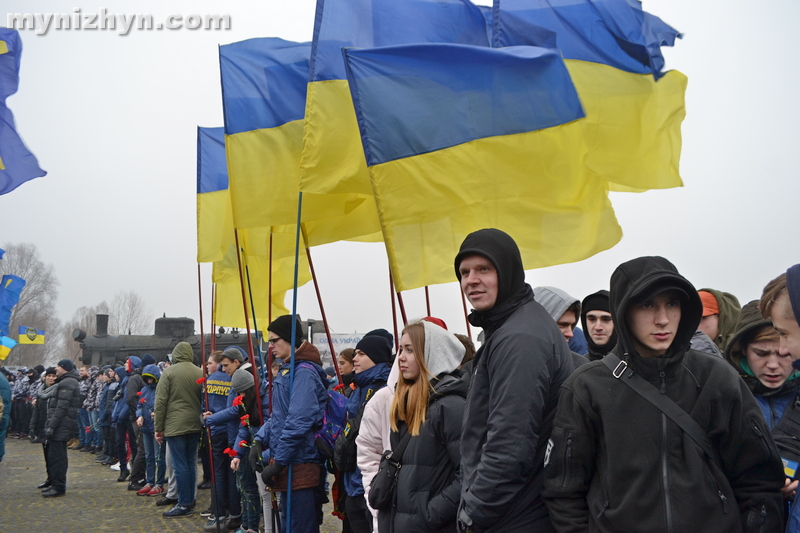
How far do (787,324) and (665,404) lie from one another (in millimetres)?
594

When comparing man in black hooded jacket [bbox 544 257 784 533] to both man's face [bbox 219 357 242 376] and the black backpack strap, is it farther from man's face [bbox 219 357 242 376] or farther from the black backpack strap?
man's face [bbox 219 357 242 376]

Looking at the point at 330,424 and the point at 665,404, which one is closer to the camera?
the point at 665,404

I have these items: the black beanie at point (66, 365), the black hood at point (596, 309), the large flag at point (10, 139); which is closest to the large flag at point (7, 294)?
the black beanie at point (66, 365)

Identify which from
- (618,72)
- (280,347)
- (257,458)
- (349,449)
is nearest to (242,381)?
(257,458)

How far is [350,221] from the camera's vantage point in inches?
280

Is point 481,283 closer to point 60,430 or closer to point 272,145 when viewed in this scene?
point 272,145

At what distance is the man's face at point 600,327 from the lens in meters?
4.06

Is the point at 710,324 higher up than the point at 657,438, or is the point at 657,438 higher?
the point at 710,324

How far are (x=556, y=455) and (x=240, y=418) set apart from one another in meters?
5.81

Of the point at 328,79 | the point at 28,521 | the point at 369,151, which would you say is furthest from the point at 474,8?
the point at 28,521

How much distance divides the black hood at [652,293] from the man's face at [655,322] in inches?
1.0

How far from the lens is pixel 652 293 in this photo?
2340 mm

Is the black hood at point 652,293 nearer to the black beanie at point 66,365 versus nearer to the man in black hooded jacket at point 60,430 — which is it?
the man in black hooded jacket at point 60,430

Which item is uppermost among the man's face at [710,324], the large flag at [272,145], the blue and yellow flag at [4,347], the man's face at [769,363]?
the large flag at [272,145]
